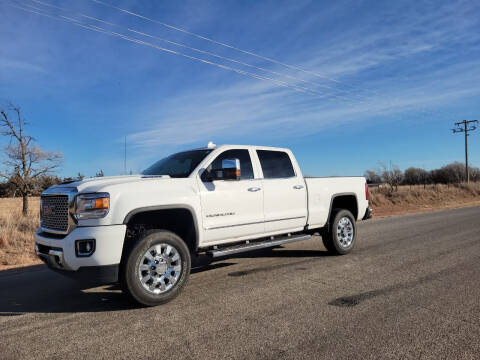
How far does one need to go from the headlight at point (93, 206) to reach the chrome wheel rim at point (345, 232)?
15.5 ft

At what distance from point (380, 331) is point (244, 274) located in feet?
9.03

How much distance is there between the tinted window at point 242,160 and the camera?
5.80 meters

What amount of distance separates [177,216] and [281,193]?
6.37 feet

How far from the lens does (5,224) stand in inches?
447

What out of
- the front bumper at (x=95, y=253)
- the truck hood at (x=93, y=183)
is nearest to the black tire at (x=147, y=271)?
the front bumper at (x=95, y=253)

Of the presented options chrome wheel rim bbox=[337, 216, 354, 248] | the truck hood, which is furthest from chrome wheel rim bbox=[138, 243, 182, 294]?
chrome wheel rim bbox=[337, 216, 354, 248]

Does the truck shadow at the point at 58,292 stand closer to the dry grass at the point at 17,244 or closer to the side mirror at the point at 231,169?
the dry grass at the point at 17,244

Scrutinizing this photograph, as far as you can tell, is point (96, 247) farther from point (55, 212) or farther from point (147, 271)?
point (55, 212)

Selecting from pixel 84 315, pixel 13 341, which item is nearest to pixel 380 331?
pixel 84 315

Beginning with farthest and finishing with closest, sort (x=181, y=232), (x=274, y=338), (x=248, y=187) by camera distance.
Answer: (x=248, y=187) < (x=181, y=232) < (x=274, y=338)

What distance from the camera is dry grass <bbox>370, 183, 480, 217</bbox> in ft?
76.4

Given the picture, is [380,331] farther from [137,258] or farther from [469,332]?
[137,258]

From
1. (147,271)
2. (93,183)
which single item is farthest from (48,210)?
(147,271)

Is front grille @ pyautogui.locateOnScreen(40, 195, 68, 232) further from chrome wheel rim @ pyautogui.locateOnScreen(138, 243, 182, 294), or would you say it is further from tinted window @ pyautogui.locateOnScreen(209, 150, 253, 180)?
tinted window @ pyautogui.locateOnScreen(209, 150, 253, 180)
